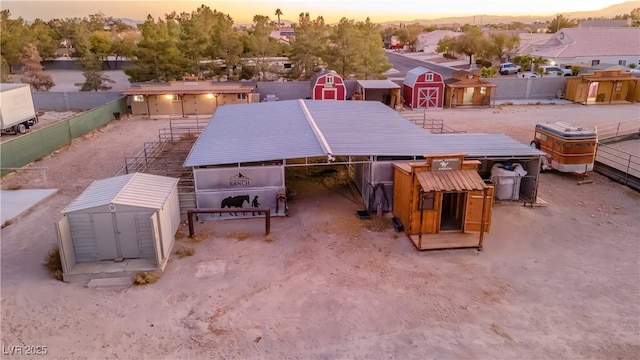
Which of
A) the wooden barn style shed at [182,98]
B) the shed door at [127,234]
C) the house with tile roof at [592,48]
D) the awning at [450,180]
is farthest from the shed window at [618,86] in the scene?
the shed door at [127,234]

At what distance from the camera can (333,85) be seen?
37031mm

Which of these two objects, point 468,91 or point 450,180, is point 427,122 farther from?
point 450,180

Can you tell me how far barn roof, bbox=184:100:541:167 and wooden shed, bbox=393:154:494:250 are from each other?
2063 mm

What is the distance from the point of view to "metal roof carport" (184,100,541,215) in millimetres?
15766

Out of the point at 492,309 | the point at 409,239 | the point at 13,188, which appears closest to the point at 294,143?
the point at 409,239

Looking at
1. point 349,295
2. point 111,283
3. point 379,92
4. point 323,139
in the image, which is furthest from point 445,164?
point 379,92

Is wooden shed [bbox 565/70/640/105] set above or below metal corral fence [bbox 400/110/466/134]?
above

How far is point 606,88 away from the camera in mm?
39812

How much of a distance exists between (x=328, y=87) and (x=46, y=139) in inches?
804

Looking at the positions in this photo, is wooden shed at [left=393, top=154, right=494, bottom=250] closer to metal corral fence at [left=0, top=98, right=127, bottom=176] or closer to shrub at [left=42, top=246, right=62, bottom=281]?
shrub at [left=42, top=246, right=62, bottom=281]

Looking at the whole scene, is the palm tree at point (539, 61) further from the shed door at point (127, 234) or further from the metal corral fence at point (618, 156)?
the shed door at point (127, 234)

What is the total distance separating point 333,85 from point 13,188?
78.5 feet

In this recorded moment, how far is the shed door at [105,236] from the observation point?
40.5 feet

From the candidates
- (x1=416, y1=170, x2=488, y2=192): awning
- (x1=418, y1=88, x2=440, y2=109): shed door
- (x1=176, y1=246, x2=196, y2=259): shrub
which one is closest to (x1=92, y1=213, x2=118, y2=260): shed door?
(x1=176, y1=246, x2=196, y2=259): shrub
